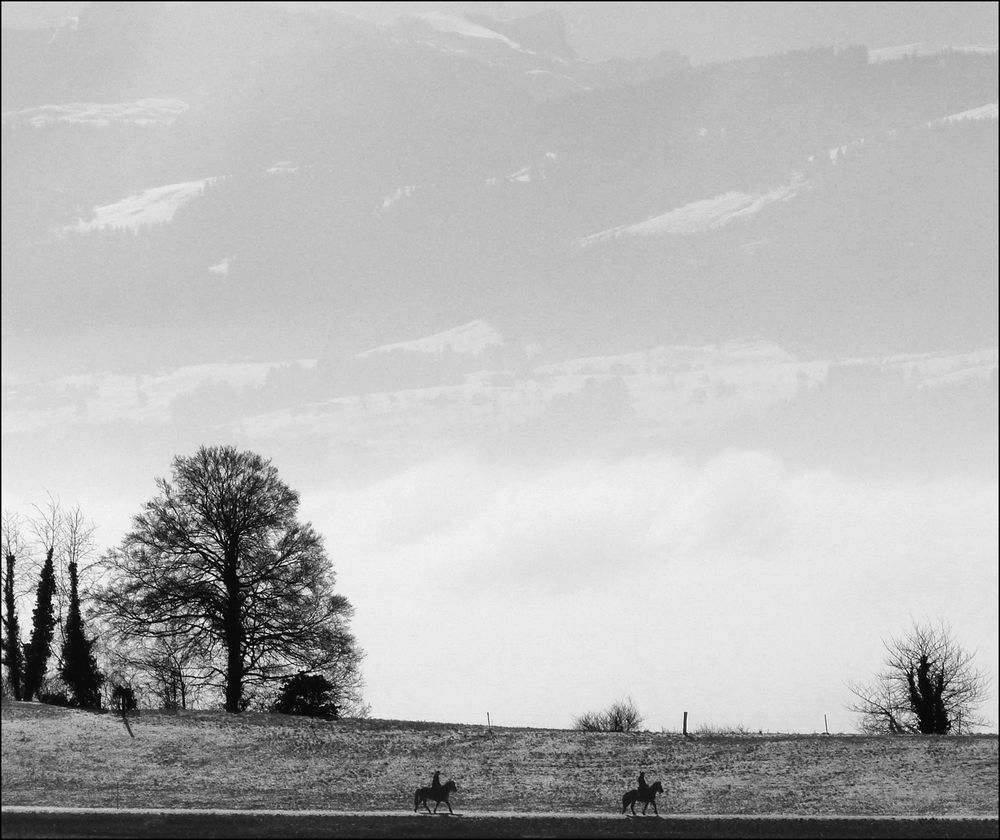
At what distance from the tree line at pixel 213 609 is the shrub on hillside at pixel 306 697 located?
0.07m

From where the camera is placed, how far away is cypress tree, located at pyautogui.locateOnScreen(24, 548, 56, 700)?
7038 cm

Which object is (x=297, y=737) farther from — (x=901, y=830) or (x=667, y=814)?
(x=901, y=830)

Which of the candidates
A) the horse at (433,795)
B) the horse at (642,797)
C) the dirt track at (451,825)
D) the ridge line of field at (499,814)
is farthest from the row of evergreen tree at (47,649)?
the horse at (642,797)

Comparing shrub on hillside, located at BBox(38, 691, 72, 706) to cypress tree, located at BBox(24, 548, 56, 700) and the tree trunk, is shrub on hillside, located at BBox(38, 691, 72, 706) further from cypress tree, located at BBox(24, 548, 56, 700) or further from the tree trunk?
the tree trunk

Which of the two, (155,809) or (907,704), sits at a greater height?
(907,704)

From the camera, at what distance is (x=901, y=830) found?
45.1 meters

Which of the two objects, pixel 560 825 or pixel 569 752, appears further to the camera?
pixel 569 752

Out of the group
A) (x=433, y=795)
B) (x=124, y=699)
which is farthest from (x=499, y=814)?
(x=124, y=699)

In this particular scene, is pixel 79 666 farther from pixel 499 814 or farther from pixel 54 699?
pixel 499 814

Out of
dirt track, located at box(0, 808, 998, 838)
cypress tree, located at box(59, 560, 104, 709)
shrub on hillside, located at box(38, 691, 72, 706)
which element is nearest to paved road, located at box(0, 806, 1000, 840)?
dirt track, located at box(0, 808, 998, 838)

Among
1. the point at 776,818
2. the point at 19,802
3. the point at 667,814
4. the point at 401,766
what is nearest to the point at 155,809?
the point at 19,802

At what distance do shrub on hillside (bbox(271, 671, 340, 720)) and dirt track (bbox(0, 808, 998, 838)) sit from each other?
21.3 meters

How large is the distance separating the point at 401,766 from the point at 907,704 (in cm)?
3984

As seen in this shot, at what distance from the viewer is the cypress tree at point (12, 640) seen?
70.7 m
